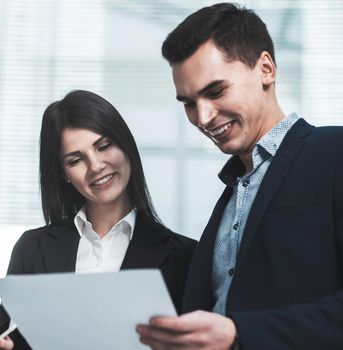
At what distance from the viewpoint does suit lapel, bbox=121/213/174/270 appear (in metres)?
1.48

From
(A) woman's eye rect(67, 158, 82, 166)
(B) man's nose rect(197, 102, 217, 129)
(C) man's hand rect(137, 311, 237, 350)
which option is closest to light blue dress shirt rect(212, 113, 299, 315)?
(B) man's nose rect(197, 102, 217, 129)

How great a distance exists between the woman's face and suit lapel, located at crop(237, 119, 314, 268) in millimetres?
594

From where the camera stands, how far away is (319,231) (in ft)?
3.12

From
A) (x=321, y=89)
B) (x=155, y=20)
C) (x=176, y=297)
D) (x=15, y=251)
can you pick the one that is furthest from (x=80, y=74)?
(x=176, y=297)

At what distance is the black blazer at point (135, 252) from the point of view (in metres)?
1.48

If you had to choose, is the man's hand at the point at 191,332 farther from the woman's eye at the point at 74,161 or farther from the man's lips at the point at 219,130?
the woman's eye at the point at 74,161

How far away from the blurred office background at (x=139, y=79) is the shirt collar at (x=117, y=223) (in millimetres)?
857

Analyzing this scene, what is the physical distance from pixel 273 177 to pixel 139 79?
1.63m

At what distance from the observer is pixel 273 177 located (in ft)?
3.39

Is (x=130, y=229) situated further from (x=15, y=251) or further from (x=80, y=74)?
(x=80, y=74)

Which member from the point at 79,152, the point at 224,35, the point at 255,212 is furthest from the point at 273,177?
the point at 79,152

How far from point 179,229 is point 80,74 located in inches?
32.3

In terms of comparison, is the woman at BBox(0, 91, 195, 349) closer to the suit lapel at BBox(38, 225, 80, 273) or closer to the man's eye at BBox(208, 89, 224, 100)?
the suit lapel at BBox(38, 225, 80, 273)

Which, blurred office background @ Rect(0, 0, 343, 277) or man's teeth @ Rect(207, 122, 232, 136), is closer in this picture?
man's teeth @ Rect(207, 122, 232, 136)
